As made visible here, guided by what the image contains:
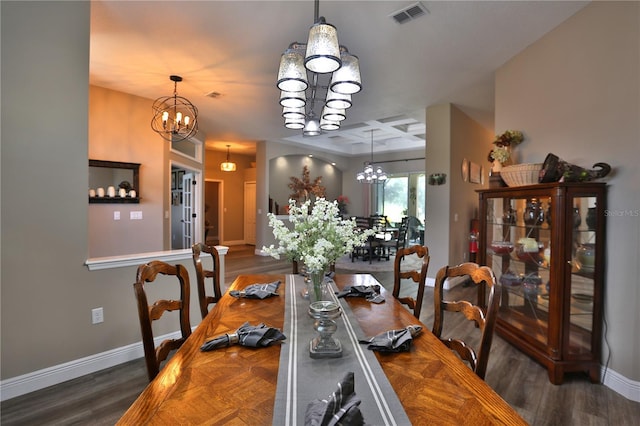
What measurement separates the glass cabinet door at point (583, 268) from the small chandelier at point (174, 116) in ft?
13.6

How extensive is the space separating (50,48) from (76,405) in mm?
2484

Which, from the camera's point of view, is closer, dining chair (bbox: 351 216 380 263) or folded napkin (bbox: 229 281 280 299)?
folded napkin (bbox: 229 281 280 299)

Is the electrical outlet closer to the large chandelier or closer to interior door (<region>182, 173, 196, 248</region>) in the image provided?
the large chandelier

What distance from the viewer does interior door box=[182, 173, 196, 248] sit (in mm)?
6969

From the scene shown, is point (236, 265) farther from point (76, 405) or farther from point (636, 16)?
point (636, 16)

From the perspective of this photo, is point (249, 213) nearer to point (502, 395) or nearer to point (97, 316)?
point (97, 316)

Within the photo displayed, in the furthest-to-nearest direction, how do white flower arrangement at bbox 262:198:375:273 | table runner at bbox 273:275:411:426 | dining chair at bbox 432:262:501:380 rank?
white flower arrangement at bbox 262:198:375:273 → dining chair at bbox 432:262:501:380 → table runner at bbox 273:275:411:426

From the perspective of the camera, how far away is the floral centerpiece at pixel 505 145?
3293mm

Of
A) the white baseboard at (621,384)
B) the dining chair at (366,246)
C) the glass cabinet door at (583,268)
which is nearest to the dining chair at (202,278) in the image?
the glass cabinet door at (583,268)

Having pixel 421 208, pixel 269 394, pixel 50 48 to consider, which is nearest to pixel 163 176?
pixel 50 48

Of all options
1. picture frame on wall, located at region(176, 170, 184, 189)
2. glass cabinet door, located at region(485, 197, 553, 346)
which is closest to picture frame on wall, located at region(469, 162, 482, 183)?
glass cabinet door, located at region(485, 197, 553, 346)

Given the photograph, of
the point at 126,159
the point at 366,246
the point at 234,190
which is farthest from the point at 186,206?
the point at 366,246

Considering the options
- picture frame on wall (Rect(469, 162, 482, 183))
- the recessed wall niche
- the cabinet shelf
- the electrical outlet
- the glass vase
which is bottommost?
the electrical outlet

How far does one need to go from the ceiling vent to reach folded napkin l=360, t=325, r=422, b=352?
2486 mm
